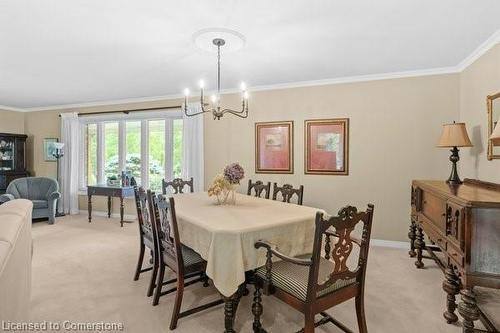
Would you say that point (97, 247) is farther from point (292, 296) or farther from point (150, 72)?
point (292, 296)

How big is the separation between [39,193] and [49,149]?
1.23 m

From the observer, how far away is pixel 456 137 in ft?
9.30

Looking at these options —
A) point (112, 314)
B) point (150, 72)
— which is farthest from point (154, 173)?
point (112, 314)

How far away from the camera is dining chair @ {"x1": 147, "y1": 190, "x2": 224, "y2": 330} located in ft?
6.87

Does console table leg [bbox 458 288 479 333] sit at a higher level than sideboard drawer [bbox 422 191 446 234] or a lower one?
lower

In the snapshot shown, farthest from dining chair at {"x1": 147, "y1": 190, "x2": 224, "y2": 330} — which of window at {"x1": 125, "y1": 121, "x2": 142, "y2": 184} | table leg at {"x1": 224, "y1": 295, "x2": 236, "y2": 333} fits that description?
window at {"x1": 125, "y1": 121, "x2": 142, "y2": 184}

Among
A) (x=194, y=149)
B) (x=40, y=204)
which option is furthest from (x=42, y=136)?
(x=194, y=149)

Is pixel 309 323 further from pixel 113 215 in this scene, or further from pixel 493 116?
pixel 113 215

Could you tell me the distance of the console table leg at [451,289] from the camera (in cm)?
210

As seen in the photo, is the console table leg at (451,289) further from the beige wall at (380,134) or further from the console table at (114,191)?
the console table at (114,191)

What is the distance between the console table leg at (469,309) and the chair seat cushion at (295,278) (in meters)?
0.68

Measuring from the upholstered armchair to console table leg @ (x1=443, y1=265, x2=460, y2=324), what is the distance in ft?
19.2

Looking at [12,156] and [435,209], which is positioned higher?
[12,156]

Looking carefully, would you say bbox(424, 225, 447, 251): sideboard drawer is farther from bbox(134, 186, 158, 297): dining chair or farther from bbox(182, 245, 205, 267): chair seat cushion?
bbox(134, 186, 158, 297): dining chair
